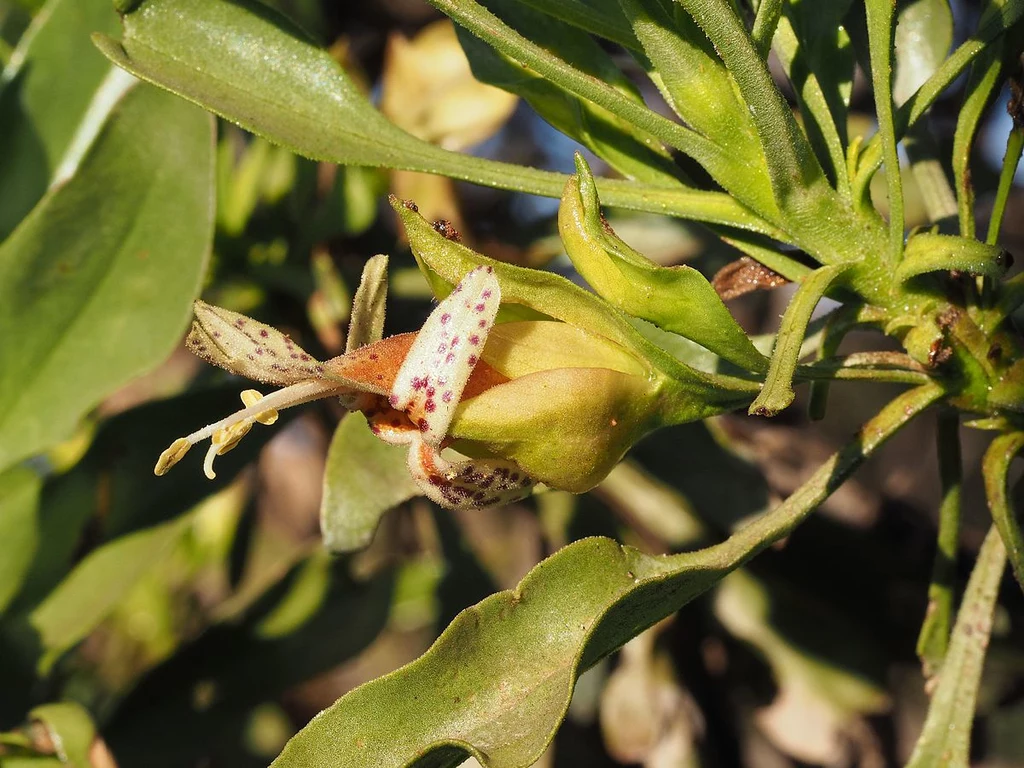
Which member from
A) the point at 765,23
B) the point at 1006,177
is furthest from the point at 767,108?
the point at 1006,177

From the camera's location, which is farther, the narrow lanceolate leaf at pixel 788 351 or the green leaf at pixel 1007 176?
the green leaf at pixel 1007 176

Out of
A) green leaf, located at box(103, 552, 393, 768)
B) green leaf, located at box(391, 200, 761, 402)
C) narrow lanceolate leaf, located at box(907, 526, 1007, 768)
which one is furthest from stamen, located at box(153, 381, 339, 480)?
green leaf, located at box(103, 552, 393, 768)

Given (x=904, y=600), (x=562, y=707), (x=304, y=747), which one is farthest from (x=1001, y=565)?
(x=904, y=600)

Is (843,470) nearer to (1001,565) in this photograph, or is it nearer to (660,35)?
(1001,565)

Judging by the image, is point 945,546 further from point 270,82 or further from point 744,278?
point 270,82

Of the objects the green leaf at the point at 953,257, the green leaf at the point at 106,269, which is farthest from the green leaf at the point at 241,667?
the green leaf at the point at 953,257

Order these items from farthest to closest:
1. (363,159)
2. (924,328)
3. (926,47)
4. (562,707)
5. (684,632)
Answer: (684,632), (926,47), (363,159), (924,328), (562,707)

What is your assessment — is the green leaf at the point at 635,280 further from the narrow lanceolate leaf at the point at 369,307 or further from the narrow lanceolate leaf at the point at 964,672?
the narrow lanceolate leaf at the point at 964,672
